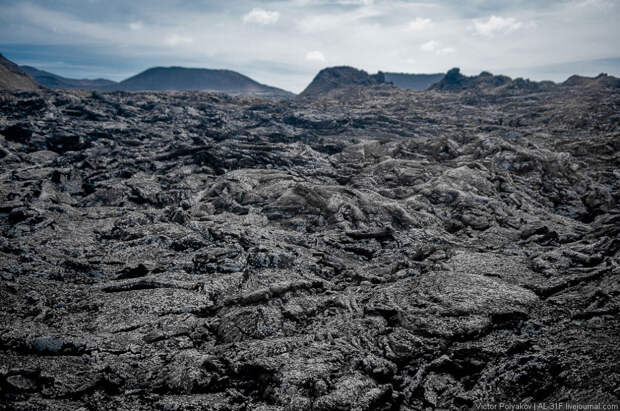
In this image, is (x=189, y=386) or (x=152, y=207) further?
(x=152, y=207)

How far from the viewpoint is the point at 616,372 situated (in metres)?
16.1

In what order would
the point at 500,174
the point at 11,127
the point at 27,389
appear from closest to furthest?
1. the point at 27,389
2. the point at 500,174
3. the point at 11,127

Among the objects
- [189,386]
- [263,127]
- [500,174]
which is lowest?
[189,386]

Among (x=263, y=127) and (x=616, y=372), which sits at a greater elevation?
(x=263, y=127)

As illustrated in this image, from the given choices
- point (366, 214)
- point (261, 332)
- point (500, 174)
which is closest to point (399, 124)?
point (500, 174)

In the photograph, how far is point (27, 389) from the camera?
58.4 feet

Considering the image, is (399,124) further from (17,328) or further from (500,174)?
(17,328)

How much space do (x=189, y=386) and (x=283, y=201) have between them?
3644 cm

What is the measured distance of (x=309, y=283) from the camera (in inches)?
1218

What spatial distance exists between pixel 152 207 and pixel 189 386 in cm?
4605

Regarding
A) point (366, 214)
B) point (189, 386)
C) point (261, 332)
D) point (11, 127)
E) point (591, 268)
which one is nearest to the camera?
point (189, 386)

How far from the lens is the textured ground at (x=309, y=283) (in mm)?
18906

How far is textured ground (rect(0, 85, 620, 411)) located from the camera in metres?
18.9

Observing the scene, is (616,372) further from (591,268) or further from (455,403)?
(591,268)
